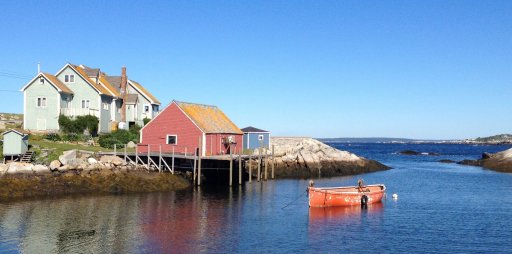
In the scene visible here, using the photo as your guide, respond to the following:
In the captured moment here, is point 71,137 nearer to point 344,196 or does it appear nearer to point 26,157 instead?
point 26,157

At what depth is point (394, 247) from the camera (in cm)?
2677

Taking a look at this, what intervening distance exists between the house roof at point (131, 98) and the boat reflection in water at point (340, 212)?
39314 millimetres

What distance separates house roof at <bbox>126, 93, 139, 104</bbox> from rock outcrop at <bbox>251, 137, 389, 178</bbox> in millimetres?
19194

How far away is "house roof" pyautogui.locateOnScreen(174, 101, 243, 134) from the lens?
5057cm

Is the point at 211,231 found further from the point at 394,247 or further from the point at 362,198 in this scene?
the point at 362,198

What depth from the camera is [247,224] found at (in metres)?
31.8

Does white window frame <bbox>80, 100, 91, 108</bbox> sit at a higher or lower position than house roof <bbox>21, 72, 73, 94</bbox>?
lower

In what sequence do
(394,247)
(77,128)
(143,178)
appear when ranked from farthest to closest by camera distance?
(77,128) < (143,178) < (394,247)

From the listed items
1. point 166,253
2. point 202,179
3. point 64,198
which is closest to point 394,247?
point 166,253

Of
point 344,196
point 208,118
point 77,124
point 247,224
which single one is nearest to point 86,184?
point 208,118

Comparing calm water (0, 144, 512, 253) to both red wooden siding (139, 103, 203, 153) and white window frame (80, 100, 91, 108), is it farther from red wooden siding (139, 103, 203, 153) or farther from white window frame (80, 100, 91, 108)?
white window frame (80, 100, 91, 108)

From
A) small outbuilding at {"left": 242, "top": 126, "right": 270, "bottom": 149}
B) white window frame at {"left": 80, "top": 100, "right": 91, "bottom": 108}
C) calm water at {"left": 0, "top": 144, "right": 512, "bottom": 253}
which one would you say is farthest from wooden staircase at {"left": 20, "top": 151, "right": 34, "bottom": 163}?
small outbuilding at {"left": 242, "top": 126, "right": 270, "bottom": 149}

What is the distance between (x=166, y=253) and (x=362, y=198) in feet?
66.2

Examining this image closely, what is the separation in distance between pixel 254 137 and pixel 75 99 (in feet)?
73.4
